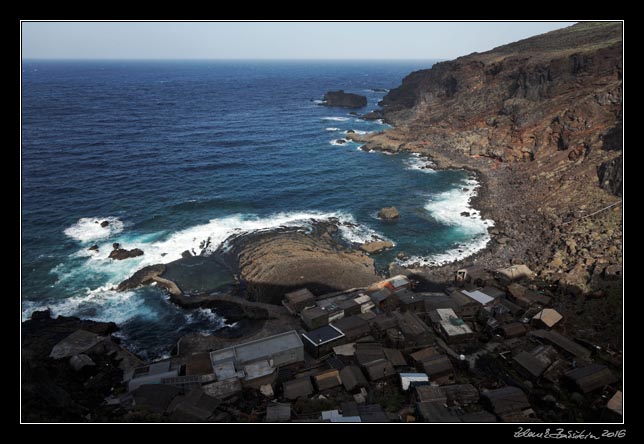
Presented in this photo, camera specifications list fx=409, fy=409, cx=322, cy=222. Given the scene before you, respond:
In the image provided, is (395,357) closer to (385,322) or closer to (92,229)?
(385,322)

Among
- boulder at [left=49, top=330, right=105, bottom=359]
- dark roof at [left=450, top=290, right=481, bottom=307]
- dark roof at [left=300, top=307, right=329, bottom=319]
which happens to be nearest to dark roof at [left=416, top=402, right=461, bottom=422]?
dark roof at [left=300, top=307, right=329, bottom=319]

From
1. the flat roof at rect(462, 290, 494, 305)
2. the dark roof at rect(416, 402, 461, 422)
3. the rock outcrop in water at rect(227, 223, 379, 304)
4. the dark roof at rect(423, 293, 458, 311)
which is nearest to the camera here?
the dark roof at rect(416, 402, 461, 422)

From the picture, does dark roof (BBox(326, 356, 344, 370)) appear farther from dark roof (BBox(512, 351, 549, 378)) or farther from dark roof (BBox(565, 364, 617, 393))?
dark roof (BBox(565, 364, 617, 393))

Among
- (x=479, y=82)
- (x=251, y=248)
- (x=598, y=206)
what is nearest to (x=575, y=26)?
(x=479, y=82)

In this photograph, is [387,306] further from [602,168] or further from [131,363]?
[602,168]

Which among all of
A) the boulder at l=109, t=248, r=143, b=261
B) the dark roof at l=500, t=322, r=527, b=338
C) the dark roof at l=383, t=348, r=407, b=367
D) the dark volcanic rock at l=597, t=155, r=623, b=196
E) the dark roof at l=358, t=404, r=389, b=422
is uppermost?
the dark volcanic rock at l=597, t=155, r=623, b=196

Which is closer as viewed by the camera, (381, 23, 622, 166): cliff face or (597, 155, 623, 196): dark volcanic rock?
(597, 155, 623, 196): dark volcanic rock

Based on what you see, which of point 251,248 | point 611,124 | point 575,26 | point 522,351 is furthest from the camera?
point 575,26
